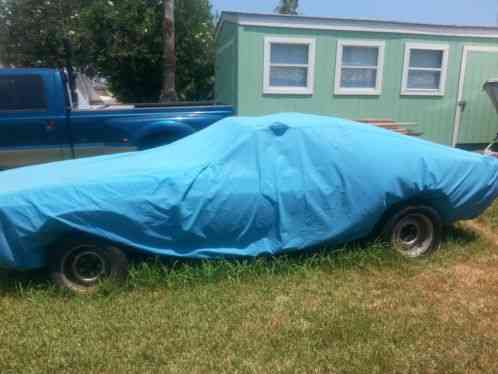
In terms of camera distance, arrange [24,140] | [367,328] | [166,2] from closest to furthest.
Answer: [367,328] → [24,140] → [166,2]

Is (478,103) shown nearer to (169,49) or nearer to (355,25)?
(355,25)

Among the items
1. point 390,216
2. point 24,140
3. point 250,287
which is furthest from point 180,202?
point 24,140

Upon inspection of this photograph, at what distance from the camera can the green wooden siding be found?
10.1 m

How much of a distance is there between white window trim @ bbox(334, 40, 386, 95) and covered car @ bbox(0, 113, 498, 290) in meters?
5.79

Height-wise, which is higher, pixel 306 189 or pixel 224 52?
pixel 224 52

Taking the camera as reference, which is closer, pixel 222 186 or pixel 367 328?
pixel 367 328

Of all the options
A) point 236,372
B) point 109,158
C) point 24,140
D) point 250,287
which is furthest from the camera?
point 24,140

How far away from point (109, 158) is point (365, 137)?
2595 mm

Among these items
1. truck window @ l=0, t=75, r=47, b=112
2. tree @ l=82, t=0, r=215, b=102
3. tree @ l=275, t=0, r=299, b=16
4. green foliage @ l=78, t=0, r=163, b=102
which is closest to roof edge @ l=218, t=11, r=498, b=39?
truck window @ l=0, t=75, r=47, b=112

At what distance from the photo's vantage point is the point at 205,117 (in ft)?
21.6

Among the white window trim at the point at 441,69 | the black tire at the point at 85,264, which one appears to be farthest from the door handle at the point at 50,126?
the white window trim at the point at 441,69

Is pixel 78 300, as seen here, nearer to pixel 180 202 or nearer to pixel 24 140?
pixel 180 202

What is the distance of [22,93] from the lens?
245 inches

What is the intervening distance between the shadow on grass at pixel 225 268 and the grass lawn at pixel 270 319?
12mm
